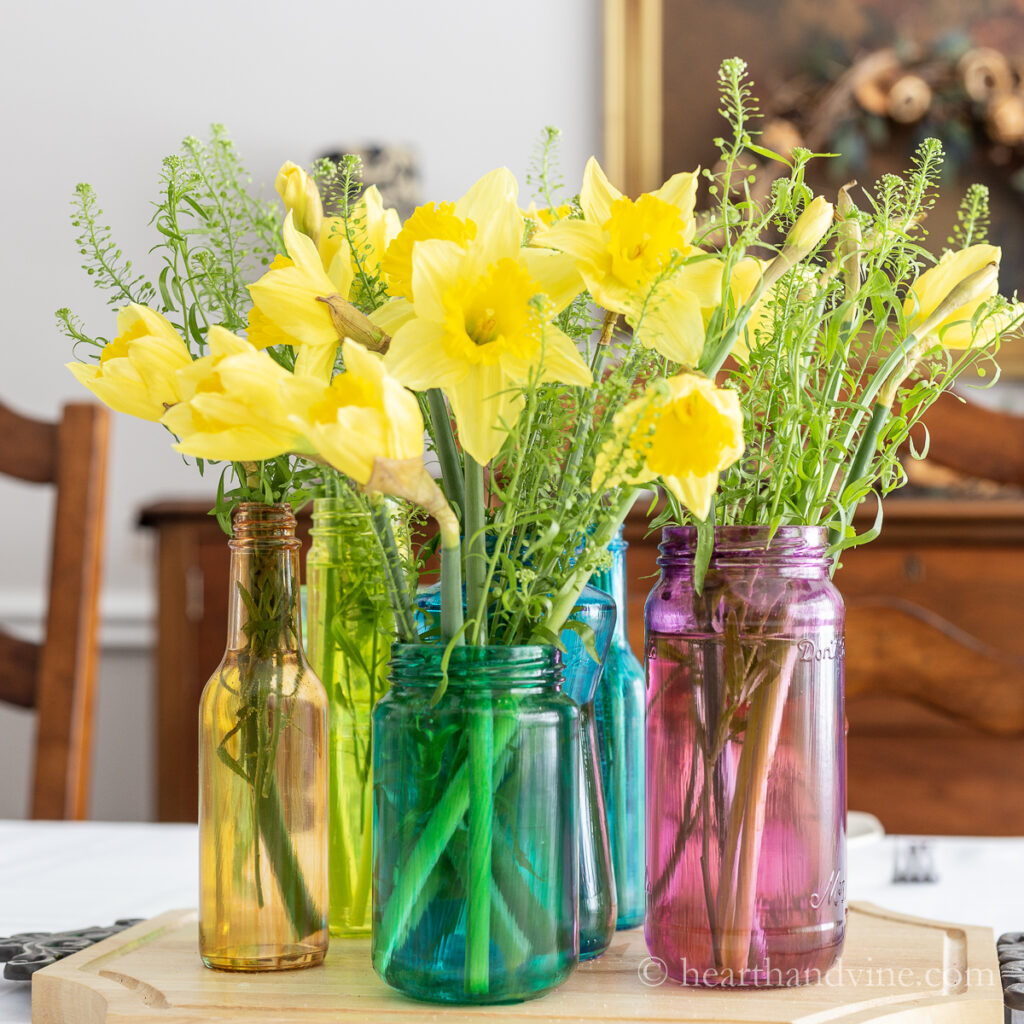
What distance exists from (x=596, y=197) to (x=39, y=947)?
0.40 metres

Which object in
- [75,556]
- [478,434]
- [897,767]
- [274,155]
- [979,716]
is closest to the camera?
[478,434]

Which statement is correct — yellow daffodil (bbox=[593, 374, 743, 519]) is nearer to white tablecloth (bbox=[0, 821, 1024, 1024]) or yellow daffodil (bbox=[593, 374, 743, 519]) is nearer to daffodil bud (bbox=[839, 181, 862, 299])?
daffodil bud (bbox=[839, 181, 862, 299])

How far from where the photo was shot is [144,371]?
401 millimetres

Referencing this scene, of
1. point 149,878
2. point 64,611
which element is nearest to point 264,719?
point 149,878

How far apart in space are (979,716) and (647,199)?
2.36 ft

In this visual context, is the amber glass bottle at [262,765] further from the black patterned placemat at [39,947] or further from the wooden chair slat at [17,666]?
the wooden chair slat at [17,666]

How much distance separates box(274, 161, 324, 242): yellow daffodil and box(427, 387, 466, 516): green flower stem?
0.26 feet

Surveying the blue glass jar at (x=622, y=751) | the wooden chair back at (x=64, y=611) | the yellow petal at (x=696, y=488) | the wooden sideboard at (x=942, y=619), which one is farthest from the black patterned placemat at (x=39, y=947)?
the wooden sideboard at (x=942, y=619)

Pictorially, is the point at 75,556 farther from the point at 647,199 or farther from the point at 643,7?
the point at 643,7

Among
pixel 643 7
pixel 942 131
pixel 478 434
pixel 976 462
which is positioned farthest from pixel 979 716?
pixel 643 7

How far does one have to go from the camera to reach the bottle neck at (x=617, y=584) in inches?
19.4

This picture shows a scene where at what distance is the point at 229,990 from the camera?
42cm

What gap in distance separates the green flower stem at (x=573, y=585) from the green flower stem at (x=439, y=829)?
0.11 ft

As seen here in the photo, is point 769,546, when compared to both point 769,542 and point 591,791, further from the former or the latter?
point 591,791
